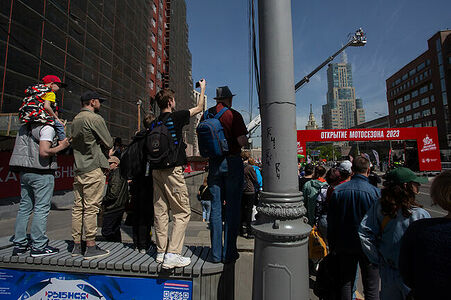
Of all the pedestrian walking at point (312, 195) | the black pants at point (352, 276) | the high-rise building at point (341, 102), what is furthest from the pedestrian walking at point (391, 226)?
the high-rise building at point (341, 102)

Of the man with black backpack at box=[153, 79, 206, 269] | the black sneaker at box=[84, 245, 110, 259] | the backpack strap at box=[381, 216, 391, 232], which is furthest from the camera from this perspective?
the black sneaker at box=[84, 245, 110, 259]

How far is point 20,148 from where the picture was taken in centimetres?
283

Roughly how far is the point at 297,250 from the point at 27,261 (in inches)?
111

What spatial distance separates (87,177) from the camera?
2688mm

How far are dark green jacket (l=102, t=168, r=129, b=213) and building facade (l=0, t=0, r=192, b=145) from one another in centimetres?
164

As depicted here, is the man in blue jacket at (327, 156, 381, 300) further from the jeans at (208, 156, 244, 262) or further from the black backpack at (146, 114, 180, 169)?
the black backpack at (146, 114, 180, 169)

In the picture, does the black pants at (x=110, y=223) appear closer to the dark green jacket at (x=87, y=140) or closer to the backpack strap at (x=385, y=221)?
the dark green jacket at (x=87, y=140)

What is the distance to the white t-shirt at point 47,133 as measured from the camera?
9.22 ft

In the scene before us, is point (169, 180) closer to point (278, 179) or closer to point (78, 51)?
point (278, 179)

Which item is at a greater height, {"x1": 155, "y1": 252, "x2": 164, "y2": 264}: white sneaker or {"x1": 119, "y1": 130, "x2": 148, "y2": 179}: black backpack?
{"x1": 119, "y1": 130, "x2": 148, "y2": 179}: black backpack

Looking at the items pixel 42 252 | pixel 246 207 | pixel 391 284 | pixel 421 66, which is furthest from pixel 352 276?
pixel 421 66

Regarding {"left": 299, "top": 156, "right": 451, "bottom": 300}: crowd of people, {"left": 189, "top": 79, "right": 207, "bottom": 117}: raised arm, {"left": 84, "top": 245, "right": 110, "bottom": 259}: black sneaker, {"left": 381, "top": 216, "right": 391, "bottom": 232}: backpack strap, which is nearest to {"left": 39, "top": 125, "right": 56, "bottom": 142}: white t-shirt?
{"left": 84, "top": 245, "right": 110, "bottom": 259}: black sneaker

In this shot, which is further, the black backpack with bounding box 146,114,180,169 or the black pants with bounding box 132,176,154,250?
the black pants with bounding box 132,176,154,250

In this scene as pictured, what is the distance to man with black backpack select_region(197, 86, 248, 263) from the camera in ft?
7.97
